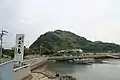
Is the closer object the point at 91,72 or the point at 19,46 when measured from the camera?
the point at 19,46

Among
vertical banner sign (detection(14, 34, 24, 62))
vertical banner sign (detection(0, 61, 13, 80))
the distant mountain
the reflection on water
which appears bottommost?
the reflection on water

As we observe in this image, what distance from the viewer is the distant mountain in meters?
112

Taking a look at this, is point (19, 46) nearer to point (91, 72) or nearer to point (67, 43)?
point (91, 72)

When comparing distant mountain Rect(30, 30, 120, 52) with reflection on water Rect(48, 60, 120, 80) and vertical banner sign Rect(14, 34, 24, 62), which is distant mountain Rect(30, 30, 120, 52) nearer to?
reflection on water Rect(48, 60, 120, 80)

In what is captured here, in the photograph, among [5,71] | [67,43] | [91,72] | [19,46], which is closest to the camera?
[5,71]

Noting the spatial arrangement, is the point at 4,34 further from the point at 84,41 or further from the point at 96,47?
the point at 84,41

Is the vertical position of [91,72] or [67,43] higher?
[67,43]

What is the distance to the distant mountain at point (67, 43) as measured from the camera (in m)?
112

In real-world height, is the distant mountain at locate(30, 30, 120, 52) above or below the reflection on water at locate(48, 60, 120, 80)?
above

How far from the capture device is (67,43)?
400 ft

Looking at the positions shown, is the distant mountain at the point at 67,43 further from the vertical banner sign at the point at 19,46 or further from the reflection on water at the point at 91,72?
the vertical banner sign at the point at 19,46

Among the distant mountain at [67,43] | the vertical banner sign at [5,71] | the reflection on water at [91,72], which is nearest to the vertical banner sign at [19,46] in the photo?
the vertical banner sign at [5,71]

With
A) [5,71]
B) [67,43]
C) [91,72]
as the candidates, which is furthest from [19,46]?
[67,43]

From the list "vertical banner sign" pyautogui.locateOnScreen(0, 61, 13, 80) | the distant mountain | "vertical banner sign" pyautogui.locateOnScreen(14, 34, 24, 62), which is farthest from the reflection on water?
the distant mountain
